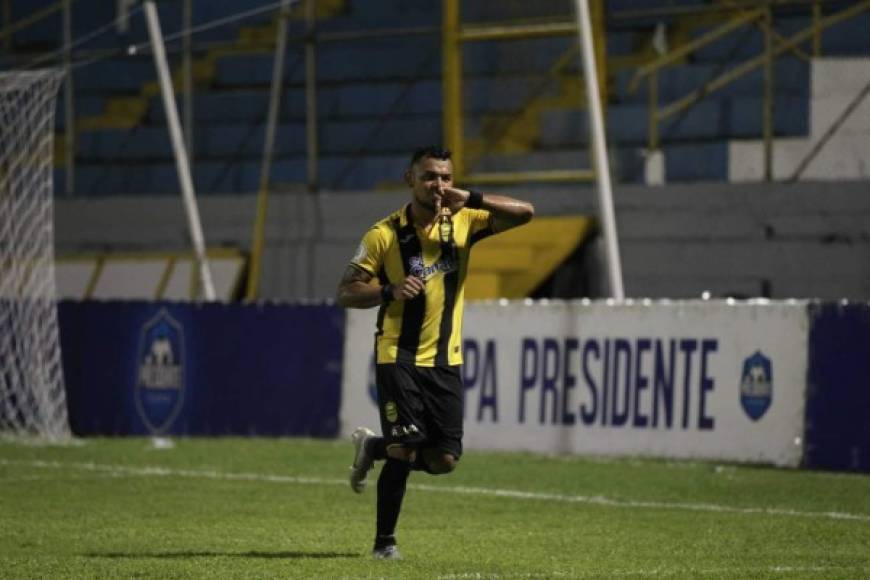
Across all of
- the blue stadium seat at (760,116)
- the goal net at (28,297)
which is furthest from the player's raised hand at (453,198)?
the blue stadium seat at (760,116)

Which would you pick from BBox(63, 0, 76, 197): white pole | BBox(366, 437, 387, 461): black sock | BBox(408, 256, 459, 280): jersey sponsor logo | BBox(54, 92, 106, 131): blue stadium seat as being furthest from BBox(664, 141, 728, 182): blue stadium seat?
BBox(366, 437, 387, 461): black sock

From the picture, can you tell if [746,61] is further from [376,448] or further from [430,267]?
[376,448]

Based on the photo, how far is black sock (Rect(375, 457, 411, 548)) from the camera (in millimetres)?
9180

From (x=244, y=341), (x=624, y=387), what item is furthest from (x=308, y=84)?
(x=624, y=387)

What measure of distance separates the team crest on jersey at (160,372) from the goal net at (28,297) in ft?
2.54

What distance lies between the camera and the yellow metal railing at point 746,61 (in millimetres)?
19297

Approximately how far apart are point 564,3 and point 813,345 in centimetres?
631

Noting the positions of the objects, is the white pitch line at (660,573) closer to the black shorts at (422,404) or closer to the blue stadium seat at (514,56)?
the black shorts at (422,404)

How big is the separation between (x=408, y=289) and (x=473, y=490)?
4.68 metres

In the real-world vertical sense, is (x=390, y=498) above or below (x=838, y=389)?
below

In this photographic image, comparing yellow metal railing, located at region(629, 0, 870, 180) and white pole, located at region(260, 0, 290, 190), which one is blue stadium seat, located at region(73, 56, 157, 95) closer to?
white pole, located at region(260, 0, 290, 190)

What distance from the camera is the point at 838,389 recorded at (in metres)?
14.5

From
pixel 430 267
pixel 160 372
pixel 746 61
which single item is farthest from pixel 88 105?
pixel 430 267

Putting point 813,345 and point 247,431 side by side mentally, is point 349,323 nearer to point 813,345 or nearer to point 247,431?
point 247,431
